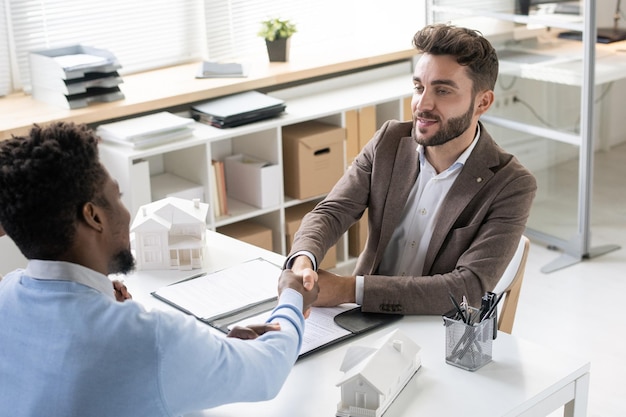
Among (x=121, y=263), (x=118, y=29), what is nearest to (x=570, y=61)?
(x=118, y=29)

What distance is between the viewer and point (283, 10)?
491cm

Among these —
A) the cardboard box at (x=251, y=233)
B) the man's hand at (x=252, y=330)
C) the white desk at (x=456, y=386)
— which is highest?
the man's hand at (x=252, y=330)

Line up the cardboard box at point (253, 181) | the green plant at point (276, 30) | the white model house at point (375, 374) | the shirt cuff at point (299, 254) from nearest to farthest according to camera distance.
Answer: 1. the white model house at point (375, 374)
2. the shirt cuff at point (299, 254)
3. the cardboard box at point (253, 181)
4. the green plant at point (276, 30)

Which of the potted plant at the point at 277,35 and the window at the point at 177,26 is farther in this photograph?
the potted plant at the point at 277,35

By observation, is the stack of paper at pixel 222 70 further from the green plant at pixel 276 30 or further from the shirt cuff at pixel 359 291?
the shirt cuff at pixel 359 291

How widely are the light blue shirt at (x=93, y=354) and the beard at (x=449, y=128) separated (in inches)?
41.5

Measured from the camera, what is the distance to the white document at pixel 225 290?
2.29 meters

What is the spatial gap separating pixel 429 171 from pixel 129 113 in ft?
5.68

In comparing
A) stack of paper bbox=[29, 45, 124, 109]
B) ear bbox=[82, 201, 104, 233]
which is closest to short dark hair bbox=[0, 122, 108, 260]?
ear bbox=[82, 201, 104, 233]

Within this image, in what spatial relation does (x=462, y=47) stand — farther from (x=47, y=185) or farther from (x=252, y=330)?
(x=47, y=185)

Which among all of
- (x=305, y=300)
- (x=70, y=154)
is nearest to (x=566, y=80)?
(x=305, y=300)

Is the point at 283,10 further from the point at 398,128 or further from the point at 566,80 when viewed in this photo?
the point at 398,128

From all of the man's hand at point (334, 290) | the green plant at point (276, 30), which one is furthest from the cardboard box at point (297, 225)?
the man's hand at point (334, 290)

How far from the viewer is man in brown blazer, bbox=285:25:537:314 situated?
226cm
